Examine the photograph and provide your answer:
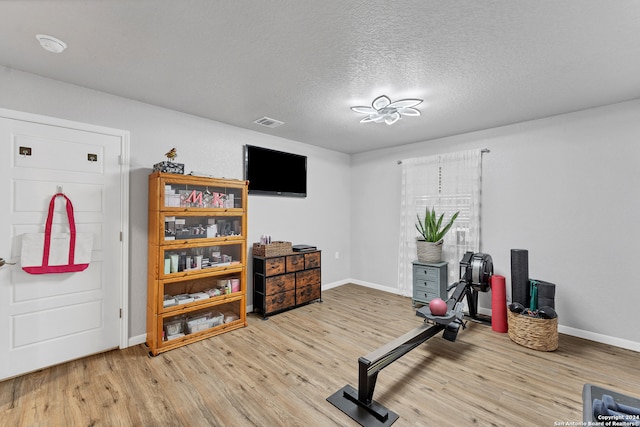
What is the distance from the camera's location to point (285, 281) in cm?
384

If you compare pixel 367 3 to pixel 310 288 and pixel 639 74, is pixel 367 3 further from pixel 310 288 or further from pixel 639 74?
pixel 310 288

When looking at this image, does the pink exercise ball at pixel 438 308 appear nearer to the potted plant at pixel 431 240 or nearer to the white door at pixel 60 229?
the potted plant at pixel 431 240

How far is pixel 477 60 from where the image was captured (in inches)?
83.6

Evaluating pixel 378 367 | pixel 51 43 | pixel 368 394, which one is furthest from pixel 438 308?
pixel 51 43

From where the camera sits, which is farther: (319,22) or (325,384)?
(325,384)

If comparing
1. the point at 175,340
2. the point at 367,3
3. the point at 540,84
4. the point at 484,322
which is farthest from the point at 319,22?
the point at 484,322

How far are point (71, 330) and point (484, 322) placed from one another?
4465 millimetres

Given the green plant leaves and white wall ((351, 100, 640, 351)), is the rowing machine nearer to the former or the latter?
the green plant leaves

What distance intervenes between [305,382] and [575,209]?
351 centimetres

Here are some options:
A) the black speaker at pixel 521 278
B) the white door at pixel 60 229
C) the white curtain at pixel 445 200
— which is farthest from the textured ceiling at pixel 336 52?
the black speaker at pixel 521 278

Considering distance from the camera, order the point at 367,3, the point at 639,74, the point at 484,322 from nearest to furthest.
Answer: the point at 367,3 < the point at 639,74 < the point at 484,322

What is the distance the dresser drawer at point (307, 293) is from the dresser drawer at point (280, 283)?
16cm

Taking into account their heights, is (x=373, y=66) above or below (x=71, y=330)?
above

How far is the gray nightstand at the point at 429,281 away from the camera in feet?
12.8
